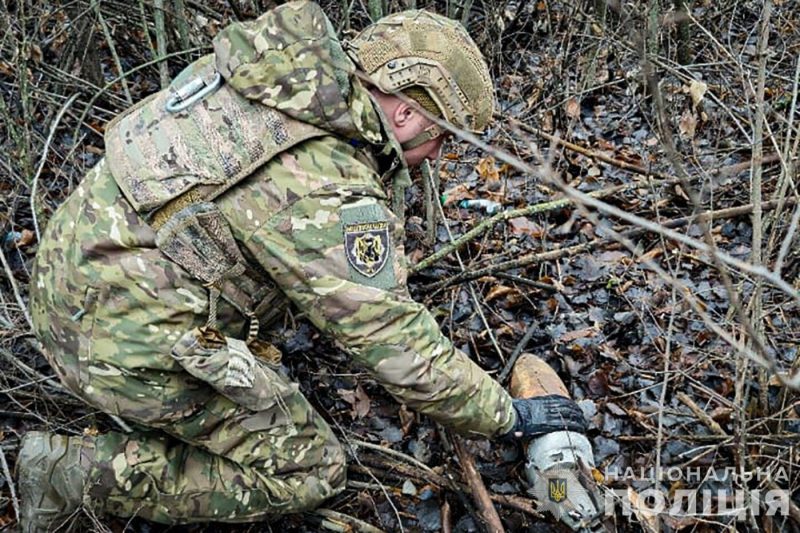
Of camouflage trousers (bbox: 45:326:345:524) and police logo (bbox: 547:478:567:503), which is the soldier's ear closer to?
camouflage trousers (bbox: 45:326:345:524)

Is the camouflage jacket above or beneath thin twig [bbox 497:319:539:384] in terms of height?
above

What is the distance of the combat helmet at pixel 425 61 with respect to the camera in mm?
2645

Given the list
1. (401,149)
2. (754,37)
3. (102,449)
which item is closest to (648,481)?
(401,149)

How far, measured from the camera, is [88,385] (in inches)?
116

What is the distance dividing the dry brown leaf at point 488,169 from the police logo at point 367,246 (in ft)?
8.20

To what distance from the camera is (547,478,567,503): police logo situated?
3.03m

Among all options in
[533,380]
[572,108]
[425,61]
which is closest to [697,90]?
[572,108]

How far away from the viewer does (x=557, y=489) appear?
304 cm

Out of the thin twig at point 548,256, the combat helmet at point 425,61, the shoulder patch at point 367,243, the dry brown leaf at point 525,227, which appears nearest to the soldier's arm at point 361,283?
the shoulder patch at point 367,243

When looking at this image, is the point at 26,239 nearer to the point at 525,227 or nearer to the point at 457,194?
the point at 457,194

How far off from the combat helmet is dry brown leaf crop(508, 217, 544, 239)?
1.82 m

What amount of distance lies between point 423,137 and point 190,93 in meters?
0.80

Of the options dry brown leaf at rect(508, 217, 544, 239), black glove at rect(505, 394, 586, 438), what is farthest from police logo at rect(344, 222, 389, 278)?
dry brown leaf at rect(508, 217, 544, 239)

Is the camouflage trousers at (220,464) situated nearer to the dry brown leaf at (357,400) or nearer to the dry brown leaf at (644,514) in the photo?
the dry brown leaf at (357,400)
